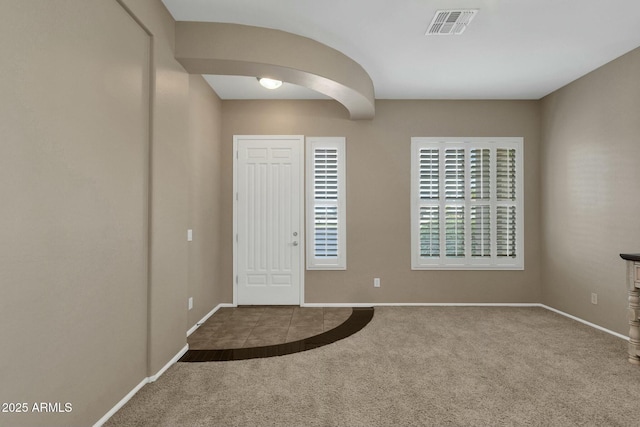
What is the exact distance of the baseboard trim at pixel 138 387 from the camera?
207 cm

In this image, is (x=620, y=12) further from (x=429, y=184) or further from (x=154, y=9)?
(x=154, y=9)

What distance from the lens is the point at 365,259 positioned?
4859 millimetres

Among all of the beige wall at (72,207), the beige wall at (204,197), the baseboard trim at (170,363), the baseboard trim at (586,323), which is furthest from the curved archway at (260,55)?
the baseboard trim at (586,323)

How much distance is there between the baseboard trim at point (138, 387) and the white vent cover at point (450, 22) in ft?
11.8

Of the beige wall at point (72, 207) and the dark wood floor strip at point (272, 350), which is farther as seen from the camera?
the dark wood floor strip at point (272, 350)

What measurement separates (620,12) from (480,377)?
3127 millimetres

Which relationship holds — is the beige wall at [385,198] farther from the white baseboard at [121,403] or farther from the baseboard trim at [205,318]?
the white baseboard at [121,403]

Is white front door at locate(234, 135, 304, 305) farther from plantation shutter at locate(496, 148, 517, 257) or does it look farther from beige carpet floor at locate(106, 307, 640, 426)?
plantation shutter at locate(496, 148, 517, 257)

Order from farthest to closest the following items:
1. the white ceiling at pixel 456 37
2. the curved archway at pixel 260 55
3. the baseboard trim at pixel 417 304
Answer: the baseboard trim at pixel 417 304 < the curved archway at pixel 260 55 < the white ceiling at pixel 456 37

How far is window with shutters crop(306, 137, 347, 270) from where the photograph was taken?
4.84 metres

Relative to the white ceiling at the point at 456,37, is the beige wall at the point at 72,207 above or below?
below

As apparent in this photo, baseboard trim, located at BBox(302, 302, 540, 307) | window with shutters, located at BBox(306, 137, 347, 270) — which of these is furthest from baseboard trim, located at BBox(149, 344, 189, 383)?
window with shutters, located at BBox(306, 137, 347, 270)

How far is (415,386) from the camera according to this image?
2520mm

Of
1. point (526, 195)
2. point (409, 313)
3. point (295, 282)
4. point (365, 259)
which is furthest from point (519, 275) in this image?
point (295, 282)
